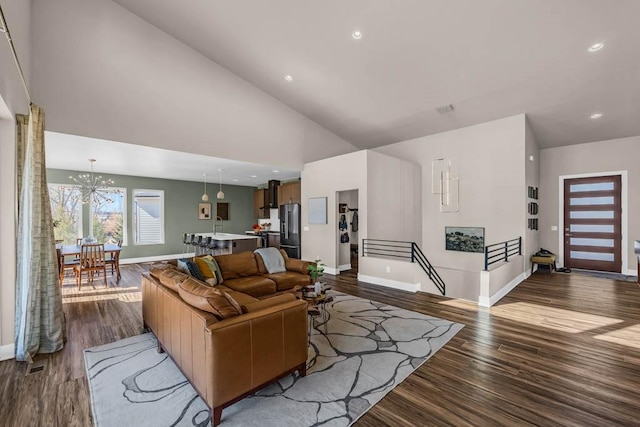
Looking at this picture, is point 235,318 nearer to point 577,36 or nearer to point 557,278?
point 577,36

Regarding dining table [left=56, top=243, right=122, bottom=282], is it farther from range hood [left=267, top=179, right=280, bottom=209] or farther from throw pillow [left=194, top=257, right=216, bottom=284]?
range hood [left=267, top=179, right=280, bottom=209]

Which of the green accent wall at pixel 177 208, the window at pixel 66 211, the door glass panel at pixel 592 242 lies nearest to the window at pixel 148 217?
the green accent wall at pixel 177 208

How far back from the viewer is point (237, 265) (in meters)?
4.53

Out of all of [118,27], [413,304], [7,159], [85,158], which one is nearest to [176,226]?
[85,158]

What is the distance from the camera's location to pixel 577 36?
12.4 feet

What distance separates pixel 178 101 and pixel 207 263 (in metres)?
3.41

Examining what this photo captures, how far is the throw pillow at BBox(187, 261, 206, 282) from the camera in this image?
3658mm

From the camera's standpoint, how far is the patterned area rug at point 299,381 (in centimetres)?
204

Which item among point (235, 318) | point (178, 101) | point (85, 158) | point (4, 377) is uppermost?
point (178, 101)

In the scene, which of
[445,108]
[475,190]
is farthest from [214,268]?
[475,190]

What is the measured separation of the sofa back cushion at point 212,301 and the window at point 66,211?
7.56 metres

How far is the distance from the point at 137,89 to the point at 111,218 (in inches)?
198

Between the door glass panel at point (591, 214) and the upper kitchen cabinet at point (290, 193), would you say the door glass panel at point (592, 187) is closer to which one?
the door glass panel at point (591, 214)

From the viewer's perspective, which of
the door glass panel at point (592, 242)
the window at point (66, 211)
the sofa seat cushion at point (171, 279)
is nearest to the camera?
the sofa seat cushion at point (171, 279)
